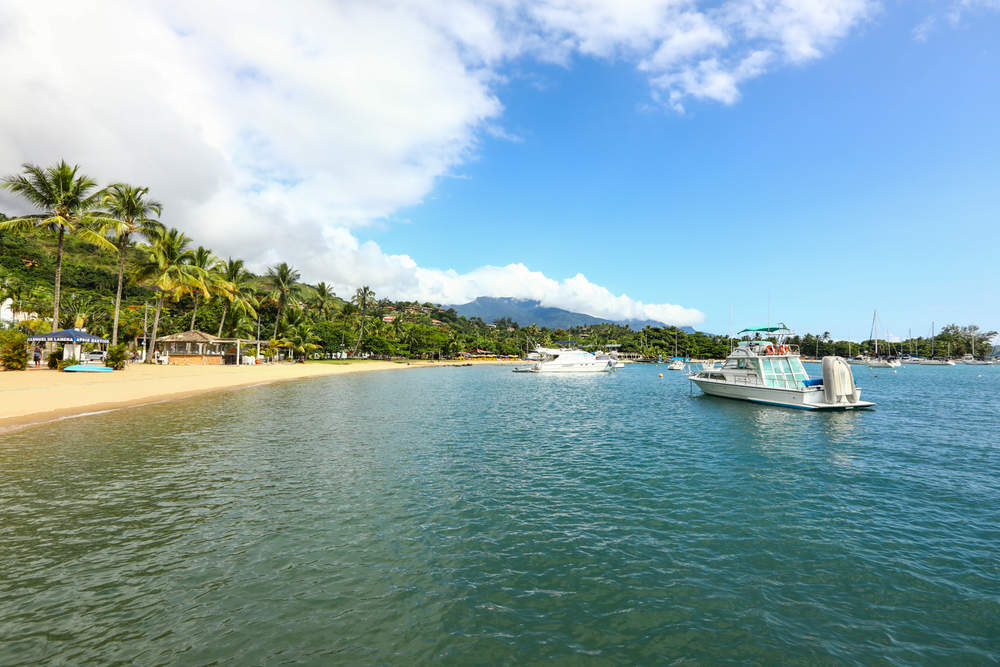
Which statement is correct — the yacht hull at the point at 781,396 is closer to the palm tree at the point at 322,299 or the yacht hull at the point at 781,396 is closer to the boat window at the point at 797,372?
the boat window at the point at 797,372

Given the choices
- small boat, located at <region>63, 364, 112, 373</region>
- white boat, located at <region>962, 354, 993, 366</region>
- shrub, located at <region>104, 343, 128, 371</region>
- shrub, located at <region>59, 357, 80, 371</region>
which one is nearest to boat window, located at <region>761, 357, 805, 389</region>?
small boat, located at <region>63, 364, 112, 373</region>

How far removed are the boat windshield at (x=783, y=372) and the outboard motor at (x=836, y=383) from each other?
206cm

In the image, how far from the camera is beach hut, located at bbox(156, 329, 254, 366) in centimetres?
6134

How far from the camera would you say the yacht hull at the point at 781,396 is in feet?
93.9

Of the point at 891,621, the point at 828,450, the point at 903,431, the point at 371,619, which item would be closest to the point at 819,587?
the point at 891,621

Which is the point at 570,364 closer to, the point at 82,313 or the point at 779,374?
the point at 779,374

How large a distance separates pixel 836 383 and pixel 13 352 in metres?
64.3

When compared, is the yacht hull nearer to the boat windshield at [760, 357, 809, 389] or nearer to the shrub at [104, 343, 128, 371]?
the boat windshield at [760, 357, 809, 389]

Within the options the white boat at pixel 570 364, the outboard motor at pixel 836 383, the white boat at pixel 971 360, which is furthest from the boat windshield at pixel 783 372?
the white boat at pixel 971 360

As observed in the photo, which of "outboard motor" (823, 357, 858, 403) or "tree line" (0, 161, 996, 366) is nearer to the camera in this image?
"outboard motor" (823, 357, 858, 403)

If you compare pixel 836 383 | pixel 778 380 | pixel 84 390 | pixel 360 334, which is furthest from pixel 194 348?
pixel 836 383

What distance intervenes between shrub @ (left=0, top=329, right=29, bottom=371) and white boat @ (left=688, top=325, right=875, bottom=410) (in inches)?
2331

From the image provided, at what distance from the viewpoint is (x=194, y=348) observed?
205ft

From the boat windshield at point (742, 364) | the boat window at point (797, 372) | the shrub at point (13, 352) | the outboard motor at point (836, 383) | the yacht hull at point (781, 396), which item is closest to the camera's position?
the outboard motor at point (836, 383)
